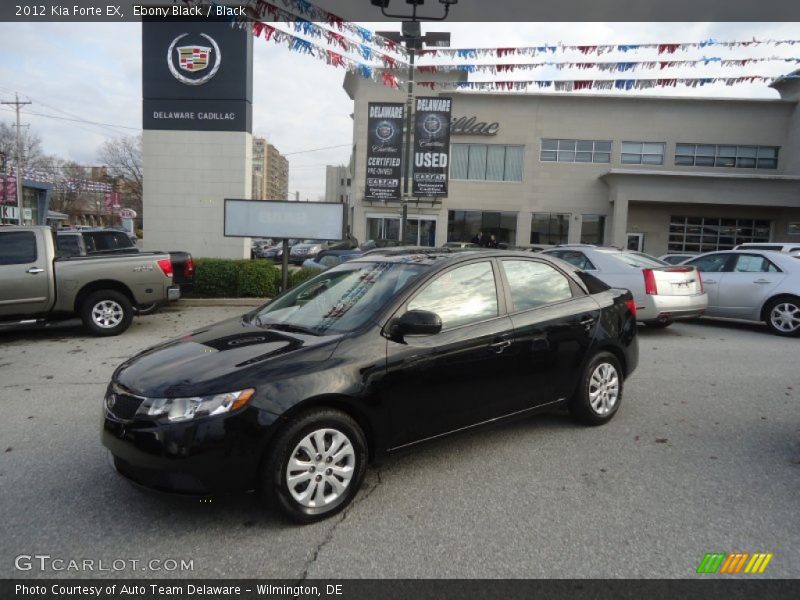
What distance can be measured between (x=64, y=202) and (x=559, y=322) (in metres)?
86.1

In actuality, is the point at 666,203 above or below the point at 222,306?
above

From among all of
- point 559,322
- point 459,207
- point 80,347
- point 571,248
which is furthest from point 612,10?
point 459,207

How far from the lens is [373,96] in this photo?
32812 millimetres

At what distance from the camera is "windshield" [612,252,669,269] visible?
9.24 metres

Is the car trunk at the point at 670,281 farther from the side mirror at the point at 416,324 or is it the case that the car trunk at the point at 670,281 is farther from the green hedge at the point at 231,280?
the green hedge at the point at 231,280

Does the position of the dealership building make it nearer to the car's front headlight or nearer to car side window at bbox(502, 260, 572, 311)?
car side window at bbox(502, 260, 572, 311)

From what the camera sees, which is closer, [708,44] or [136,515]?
[136,515]

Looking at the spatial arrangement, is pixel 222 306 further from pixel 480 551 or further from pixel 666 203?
pixel 666 203

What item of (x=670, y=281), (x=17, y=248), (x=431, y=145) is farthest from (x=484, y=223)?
(x=17, y=248)

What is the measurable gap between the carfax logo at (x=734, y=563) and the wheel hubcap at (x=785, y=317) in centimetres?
814

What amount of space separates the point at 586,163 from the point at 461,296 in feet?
105

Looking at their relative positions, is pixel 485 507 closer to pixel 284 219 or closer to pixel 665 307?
pixel 665 307

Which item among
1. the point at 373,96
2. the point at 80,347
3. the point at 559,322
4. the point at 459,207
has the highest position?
the point at 373,96

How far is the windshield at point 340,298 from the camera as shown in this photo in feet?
12.2
